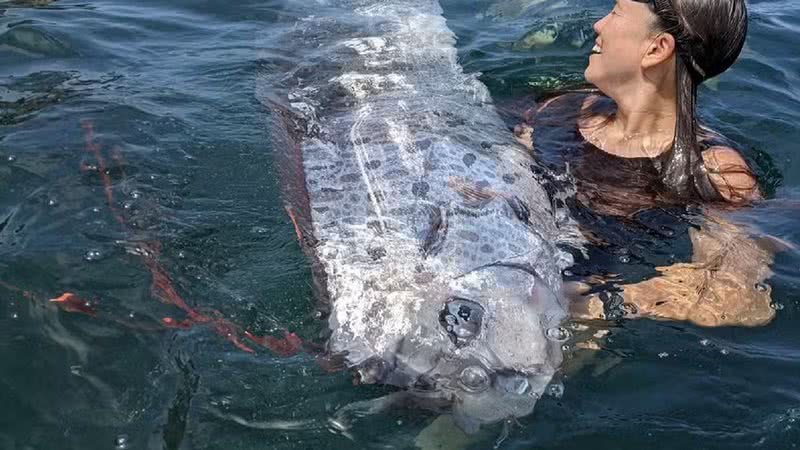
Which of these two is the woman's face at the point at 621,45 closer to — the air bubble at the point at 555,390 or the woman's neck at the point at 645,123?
the woman's neck at the point at 645,123

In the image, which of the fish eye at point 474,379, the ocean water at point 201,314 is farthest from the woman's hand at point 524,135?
the fish eye at point 474,379

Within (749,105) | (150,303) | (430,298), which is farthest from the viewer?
(749,105)

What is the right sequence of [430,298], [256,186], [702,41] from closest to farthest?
[430,298] < [702,41] < [256,186]

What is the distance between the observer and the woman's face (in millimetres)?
3629

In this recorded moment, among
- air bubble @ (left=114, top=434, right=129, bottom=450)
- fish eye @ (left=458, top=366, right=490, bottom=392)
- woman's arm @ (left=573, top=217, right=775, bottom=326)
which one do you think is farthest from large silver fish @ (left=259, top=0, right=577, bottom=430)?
air bubble @ (left=114, top=434, right=129, bottom=450)

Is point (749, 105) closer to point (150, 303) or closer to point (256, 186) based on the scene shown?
point (256, 186)

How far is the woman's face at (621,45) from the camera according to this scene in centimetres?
363

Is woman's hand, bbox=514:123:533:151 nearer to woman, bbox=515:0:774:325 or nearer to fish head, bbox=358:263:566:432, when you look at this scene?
woman, bbox=515:0:774:325

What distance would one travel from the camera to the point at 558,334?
109 inches

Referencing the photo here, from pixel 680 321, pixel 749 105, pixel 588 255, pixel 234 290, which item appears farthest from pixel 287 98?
pixel 749 105

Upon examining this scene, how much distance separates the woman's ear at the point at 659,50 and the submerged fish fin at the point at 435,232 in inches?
50.7

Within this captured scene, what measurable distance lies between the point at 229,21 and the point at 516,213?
11.7 feet

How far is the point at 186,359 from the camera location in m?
2.71

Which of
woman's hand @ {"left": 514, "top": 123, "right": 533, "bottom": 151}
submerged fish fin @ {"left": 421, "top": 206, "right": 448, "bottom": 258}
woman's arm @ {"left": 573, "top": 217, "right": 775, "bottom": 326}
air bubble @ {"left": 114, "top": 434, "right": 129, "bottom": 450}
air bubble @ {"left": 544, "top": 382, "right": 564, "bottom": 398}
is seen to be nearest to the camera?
air bubble @ {"left": 114, "top": 434, "right": 129, "bottom": 450}
